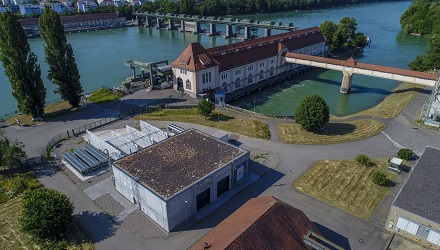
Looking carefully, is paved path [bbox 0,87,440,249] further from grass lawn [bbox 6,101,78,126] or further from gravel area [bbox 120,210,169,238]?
grass lawn [bbox 6,101,78,126]

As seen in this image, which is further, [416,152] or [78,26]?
[78,26]

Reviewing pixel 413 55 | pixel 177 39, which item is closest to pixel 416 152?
pixel 413 55

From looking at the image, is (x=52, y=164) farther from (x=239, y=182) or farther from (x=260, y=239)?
(x=260, y=239)

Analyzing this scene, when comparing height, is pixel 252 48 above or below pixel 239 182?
above

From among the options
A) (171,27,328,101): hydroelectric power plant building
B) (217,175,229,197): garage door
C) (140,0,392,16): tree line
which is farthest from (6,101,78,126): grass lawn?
(140,0,392,16): tree line

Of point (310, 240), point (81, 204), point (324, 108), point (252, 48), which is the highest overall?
point (252, 48)

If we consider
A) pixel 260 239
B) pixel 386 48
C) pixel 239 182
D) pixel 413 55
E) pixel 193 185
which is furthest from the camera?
pixel 386 48

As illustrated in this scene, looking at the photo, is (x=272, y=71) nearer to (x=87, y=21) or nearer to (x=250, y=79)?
(x=250, y=79)
